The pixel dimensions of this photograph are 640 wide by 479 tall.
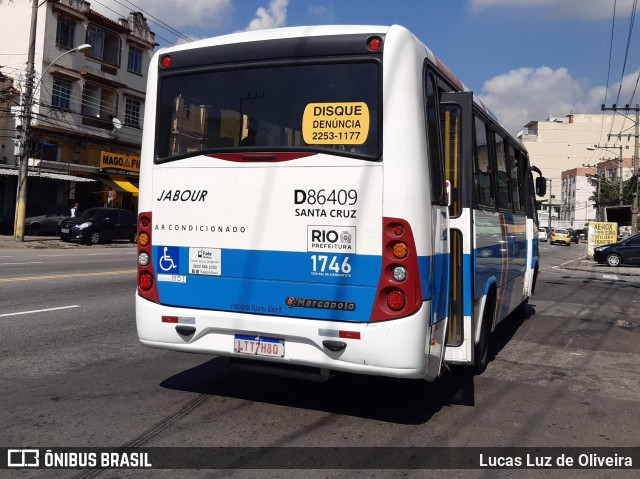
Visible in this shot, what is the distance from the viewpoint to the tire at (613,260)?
2920 centimetres

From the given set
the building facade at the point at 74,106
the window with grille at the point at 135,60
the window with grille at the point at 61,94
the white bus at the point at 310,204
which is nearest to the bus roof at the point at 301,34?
the white bus at the point at 310,204

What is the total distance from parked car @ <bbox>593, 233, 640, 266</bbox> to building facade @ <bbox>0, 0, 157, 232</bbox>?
2619cm

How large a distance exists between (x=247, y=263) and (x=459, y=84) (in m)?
2.84

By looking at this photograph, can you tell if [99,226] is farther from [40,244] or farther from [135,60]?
[135,60]

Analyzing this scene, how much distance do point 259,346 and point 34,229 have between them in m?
29.7

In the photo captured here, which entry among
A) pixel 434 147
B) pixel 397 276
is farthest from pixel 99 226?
pixel 397 276

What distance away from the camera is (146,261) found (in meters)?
5.34

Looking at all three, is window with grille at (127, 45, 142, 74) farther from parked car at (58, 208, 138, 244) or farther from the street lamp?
the street lamp

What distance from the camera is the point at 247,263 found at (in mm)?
4934

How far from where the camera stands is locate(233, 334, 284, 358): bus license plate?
477cm

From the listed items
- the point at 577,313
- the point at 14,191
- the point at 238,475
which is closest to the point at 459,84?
the point at 238,475

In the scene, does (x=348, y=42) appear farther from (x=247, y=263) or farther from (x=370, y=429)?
(x=370, y=429)

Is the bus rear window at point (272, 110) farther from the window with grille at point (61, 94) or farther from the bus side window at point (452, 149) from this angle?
the window with grille at point (61, 94)

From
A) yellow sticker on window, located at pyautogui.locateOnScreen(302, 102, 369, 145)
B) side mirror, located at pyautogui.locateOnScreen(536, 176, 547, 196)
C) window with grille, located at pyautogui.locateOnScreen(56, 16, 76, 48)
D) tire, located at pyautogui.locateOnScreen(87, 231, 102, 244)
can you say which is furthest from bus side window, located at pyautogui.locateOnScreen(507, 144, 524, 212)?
window with grille, located at pyautogui.locateOnScreen(56, 16, 76, 48)
